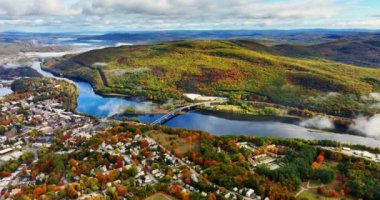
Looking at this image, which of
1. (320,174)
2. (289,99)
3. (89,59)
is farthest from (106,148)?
(89,59)

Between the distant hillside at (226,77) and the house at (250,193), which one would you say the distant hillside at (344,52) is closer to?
the distant hillside at (226,77)

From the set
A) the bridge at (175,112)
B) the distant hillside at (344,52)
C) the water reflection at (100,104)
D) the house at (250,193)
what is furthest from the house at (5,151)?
the distant hillside at (344,52)

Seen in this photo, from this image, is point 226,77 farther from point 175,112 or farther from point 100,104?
point 100,104

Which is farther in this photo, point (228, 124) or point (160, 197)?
point (228, 124)

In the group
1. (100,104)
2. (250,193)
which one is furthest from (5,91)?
(250,193)

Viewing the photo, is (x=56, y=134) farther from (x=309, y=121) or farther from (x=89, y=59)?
(x=89, y=59)

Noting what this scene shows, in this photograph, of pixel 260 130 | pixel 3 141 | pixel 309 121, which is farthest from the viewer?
pixel 309 121

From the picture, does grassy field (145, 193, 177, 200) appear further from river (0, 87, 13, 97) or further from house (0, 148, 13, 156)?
river (0, 87, 13, 97)
